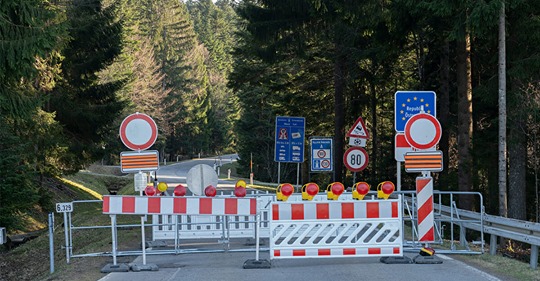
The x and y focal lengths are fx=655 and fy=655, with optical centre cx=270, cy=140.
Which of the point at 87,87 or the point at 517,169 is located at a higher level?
the point at 87,87

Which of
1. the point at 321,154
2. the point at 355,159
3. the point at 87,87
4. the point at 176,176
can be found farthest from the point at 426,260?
the point at 176,176

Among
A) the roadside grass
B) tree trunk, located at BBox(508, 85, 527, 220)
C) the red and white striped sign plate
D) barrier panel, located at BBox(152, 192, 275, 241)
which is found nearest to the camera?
the red and white striped sign plate

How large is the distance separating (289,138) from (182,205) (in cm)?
1354

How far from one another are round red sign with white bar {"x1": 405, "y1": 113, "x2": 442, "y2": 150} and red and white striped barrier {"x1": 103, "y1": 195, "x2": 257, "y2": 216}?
293 cm

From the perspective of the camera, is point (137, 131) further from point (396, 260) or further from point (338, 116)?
point (338, 116)

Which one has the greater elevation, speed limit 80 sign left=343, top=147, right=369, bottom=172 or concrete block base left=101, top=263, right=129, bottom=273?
speed limit 80 sign left=343, top=147, right=369, bottom=172

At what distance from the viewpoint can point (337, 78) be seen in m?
27.8

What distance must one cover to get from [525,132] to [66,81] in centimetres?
2140

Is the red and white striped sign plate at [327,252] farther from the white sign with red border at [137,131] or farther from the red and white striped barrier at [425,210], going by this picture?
the white sign with red border at [137,131]

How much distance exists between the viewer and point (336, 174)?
2775cm

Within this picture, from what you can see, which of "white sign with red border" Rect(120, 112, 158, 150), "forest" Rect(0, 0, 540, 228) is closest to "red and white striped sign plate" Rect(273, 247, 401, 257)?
"white sign with red border" Rect(120, 112, 158, 150)

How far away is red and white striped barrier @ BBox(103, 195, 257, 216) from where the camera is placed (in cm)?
1072

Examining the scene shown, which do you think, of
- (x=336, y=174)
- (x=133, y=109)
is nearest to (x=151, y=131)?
(x=336, y=174)

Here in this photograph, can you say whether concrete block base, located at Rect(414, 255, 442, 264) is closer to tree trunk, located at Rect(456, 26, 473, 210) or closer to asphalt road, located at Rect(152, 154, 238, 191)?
tree trunk, located at Rect(456, 26, 473, 210)
